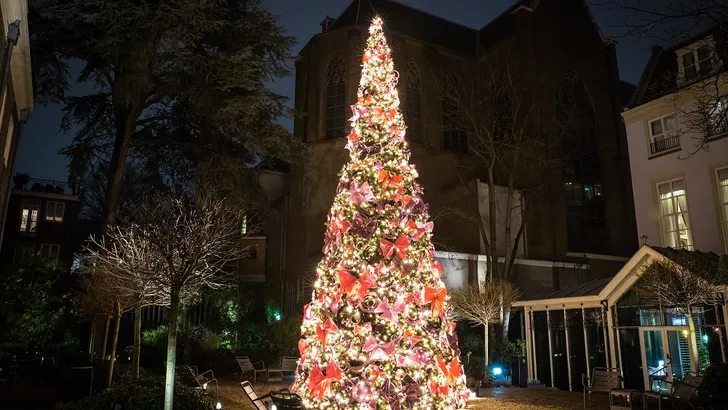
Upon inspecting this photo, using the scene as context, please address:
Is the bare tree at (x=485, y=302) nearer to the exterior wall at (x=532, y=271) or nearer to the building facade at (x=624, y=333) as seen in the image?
the building facade at (x=624, y=333)

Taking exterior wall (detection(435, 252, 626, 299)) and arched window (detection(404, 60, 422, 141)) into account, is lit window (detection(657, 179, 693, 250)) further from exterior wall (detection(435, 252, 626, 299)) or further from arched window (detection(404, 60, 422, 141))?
arched window (detection(404, 60, 422, 141))

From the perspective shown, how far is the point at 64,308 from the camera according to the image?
18031 mm

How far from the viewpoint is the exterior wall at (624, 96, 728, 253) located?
1462 cm

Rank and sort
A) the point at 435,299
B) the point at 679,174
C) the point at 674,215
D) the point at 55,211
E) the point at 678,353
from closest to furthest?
the point at 435,299
the point at 678,353
the point at 679,174
the point at 674,215
the point at 55,211

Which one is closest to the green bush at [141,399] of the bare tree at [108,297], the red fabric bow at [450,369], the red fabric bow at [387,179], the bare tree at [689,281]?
the bare tree at [108,297]

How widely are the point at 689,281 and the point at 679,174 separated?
5.88m

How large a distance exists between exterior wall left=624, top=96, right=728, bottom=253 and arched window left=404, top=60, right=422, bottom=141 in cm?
1062

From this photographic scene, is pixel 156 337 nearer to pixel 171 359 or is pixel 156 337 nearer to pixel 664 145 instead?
pixel 171 359

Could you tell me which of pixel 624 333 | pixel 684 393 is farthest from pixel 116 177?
pixel 684 393

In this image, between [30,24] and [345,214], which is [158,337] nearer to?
[30,24]

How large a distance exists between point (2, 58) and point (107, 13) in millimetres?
5603

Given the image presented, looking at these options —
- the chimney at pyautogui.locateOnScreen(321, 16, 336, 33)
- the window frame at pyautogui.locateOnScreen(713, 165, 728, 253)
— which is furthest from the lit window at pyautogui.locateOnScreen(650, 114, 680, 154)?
the chimney at pyautogui.locateOnScreen(321, 16, 336, 33)

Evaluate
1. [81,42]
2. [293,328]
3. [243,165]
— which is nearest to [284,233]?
[293,328]

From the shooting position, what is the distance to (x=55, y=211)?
3319 centimetres
